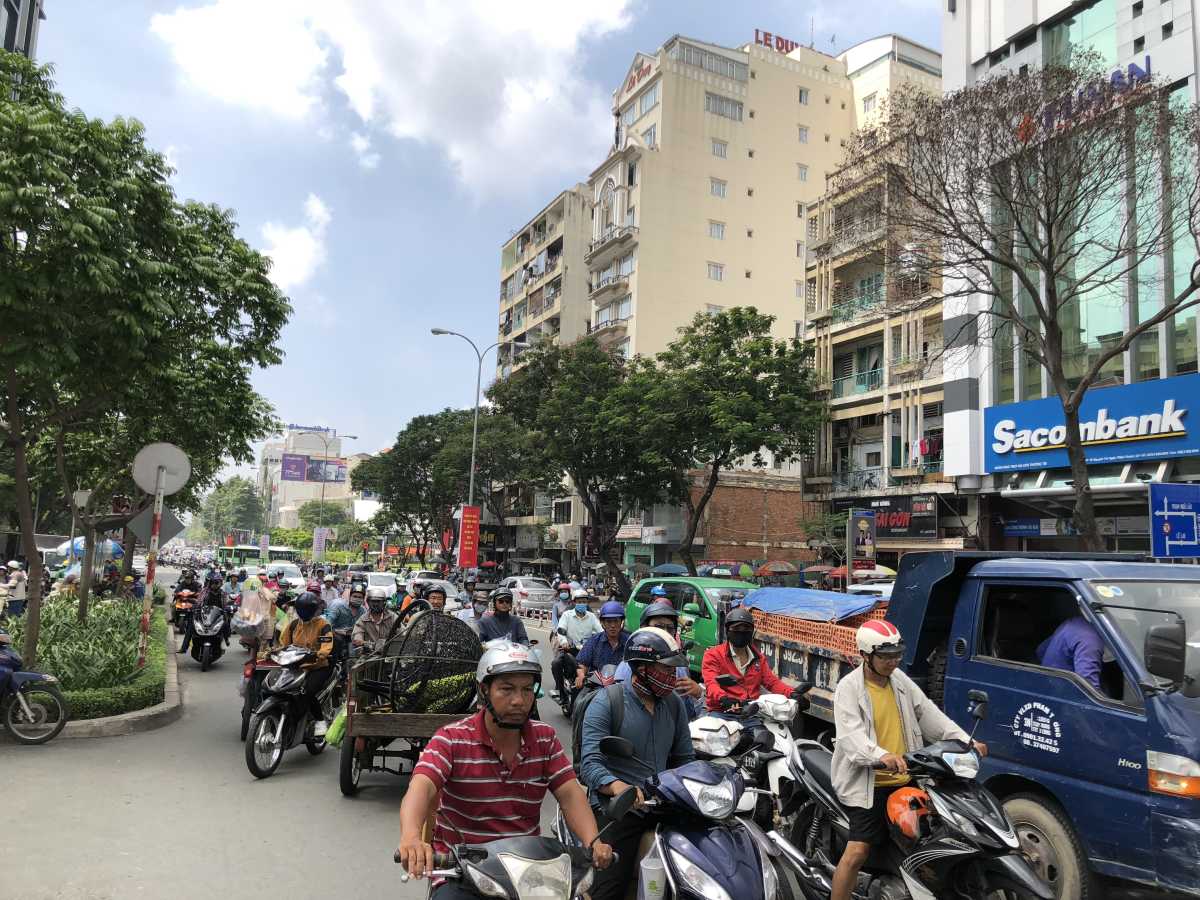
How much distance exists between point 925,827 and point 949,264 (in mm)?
13523

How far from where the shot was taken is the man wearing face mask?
5.93 metres

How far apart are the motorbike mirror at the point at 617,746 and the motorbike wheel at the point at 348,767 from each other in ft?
12.8

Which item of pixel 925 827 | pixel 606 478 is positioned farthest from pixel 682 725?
pixel 606 478

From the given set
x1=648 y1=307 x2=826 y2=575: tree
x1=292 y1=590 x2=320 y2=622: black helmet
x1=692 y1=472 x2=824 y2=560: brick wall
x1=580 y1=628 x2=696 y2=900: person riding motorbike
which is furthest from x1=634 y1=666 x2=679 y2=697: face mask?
x1=692 y1=472 x2=824 y2=560: brick wall

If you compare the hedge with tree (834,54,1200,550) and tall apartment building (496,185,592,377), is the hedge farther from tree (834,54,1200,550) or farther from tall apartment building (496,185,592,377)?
tall apartment building (496,185,592,377)

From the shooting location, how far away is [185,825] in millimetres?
6141

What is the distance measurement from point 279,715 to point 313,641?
2.50ft

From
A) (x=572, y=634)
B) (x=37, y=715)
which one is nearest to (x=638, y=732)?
(x=572, y=634)

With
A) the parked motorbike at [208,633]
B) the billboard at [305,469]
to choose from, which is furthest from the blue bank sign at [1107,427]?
the billboard at [305,469]

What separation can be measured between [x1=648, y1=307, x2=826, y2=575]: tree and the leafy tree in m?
19.2

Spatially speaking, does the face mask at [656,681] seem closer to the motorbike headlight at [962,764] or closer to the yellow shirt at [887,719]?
the yellow shirt at [887,719]

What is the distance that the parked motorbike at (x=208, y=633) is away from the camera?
49.8ft

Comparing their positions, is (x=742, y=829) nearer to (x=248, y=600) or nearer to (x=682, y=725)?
(x=682, y=725)

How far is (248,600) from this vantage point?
10.3 metres
